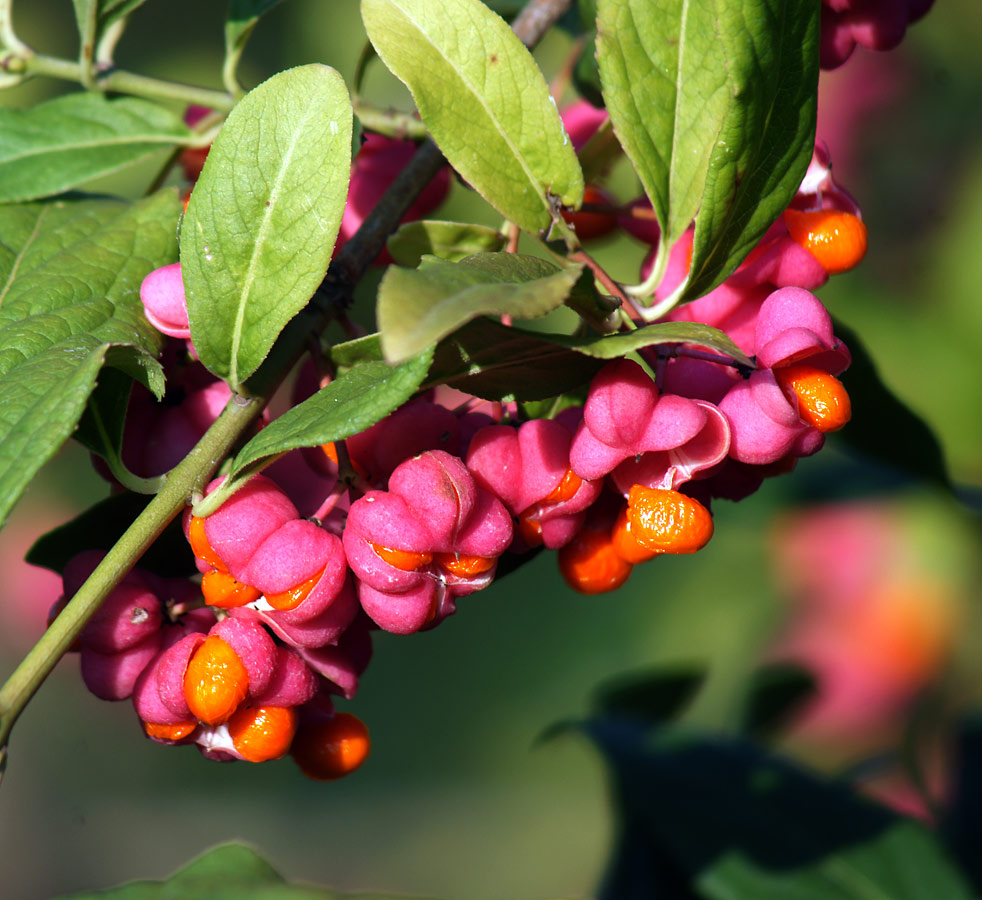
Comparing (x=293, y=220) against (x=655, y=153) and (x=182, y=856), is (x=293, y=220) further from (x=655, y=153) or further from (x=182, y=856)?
(x=182, y=856)

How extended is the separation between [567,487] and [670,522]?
7cm

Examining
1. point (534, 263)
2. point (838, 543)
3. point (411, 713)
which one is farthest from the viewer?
point (411, 713)

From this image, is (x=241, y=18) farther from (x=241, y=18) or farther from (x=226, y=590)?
(x=226, y=590)

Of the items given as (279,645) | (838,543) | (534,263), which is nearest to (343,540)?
(279,645)

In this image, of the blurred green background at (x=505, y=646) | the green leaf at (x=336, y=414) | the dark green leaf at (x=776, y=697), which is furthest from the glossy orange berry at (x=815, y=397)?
the dark green leaf at (x=776, y=697)

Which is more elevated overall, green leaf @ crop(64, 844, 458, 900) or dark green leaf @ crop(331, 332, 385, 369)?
dark green leaf @ crop(331, 332, 385, 369)

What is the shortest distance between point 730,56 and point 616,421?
0.68 feet

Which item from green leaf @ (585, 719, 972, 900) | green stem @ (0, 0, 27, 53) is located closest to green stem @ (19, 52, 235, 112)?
green stem @ (0, 0, 27, 53)

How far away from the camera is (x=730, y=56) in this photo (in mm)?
600

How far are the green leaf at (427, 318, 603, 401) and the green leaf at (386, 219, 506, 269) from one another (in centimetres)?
16

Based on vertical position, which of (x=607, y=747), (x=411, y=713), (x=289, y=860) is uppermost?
(x=607, y=747)

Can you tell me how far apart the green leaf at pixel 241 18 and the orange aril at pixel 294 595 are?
19.9 inches

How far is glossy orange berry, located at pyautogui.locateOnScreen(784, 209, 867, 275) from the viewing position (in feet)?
2.31

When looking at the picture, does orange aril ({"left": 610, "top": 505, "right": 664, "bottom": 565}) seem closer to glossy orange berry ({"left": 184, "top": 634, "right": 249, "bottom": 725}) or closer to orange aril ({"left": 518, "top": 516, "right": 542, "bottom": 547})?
orange aril ({"left": 518, "top": 516, "right": 542, "bottom": 547})
